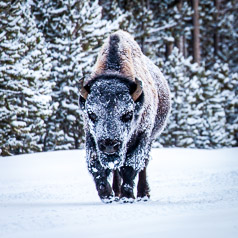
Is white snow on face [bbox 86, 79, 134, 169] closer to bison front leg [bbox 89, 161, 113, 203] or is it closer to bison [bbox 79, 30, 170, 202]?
bison [bbox 79, 30, 170, 202]

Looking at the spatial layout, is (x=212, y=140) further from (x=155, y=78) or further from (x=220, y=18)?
(x=155, y=78)

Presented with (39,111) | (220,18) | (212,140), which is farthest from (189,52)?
(39,111)

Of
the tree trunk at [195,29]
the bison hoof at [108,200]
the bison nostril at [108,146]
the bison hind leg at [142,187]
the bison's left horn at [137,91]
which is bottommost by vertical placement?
the tree trunk at [195,29]

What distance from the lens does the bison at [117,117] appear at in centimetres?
600

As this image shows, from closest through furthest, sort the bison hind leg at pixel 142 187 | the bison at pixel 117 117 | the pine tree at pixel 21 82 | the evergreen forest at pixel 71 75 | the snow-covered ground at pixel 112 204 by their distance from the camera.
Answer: the snow-covered ground at pixel 112 204
the bison at pixel 117 117
the bison hind leg at pixel 142 187
the pine tree at pixel 21 82
the evergreen forest at pixel 71 75

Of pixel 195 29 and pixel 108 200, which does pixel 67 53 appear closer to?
pixel 195 29

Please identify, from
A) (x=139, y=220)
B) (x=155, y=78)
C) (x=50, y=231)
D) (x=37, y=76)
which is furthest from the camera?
(x=37, y=76)

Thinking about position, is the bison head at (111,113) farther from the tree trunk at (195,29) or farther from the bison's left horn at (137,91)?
the tree trunk at (195,29)

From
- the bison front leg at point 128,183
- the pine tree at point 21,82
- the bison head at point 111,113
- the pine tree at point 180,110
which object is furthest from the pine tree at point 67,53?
the bison head at point 111,113

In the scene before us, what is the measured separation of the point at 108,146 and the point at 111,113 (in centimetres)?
46

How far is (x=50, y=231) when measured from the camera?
13.9ft

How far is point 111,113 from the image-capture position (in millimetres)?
6082

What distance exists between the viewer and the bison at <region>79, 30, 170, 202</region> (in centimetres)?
600

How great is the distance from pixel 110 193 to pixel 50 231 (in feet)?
8.04
